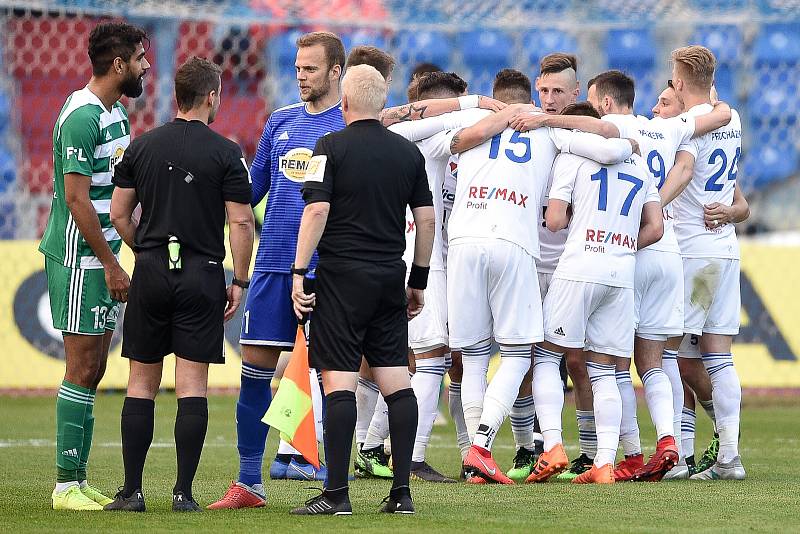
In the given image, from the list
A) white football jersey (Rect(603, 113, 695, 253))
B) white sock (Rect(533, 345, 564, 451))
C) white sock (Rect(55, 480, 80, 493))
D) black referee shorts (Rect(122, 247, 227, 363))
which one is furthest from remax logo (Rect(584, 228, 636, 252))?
white sock (Rect(55, 480, 80, 493))

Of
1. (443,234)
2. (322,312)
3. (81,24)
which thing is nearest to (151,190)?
(322,312)

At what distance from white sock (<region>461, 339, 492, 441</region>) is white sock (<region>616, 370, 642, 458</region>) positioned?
76 centimetres

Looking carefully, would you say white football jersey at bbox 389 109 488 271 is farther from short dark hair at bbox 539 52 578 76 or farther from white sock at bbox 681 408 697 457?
white sock at bbox 681 408 697 457

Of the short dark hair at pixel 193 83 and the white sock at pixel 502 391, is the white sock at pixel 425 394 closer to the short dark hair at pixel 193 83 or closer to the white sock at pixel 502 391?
the white sock at pixel 502 391

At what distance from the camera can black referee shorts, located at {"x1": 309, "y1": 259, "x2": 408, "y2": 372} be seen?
525cm

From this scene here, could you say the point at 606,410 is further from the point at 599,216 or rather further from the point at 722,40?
the point at 722,40

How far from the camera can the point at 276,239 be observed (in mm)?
5918

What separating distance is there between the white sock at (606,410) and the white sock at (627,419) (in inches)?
6.1

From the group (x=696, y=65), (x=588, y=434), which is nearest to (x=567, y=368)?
(x=588, y=434)

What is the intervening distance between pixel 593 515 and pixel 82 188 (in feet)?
8.28

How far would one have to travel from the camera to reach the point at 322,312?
528cm

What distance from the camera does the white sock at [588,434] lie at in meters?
7.14

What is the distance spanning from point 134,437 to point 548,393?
2.33 metres

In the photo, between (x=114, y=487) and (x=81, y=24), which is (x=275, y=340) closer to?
(x=114, y=487)
